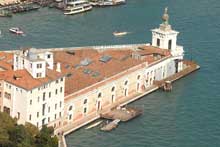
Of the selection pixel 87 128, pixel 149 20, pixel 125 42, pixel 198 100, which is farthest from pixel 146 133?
pixel 149 20

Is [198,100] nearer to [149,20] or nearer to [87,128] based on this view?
[87,128]

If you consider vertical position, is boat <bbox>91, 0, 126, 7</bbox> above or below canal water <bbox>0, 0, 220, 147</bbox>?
above

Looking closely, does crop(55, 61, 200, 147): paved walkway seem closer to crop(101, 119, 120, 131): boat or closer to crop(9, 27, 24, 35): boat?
crop(101, 119, 120, 131): boat

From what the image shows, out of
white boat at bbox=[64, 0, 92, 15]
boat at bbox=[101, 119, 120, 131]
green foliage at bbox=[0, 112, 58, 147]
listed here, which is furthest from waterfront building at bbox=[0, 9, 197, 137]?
white boat at bbox=[64, 0, 92, 15]

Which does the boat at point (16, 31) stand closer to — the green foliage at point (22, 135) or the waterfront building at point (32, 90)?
the waterfront building at point (32, 90)

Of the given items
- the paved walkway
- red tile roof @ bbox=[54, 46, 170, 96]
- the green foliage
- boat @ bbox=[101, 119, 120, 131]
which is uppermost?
red tile roof @ bbox=[54, 46, 170, 96]

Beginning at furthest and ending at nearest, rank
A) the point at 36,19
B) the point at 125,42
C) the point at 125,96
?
the point at 36,19 < the point at 125,42 < the point at 125,96
